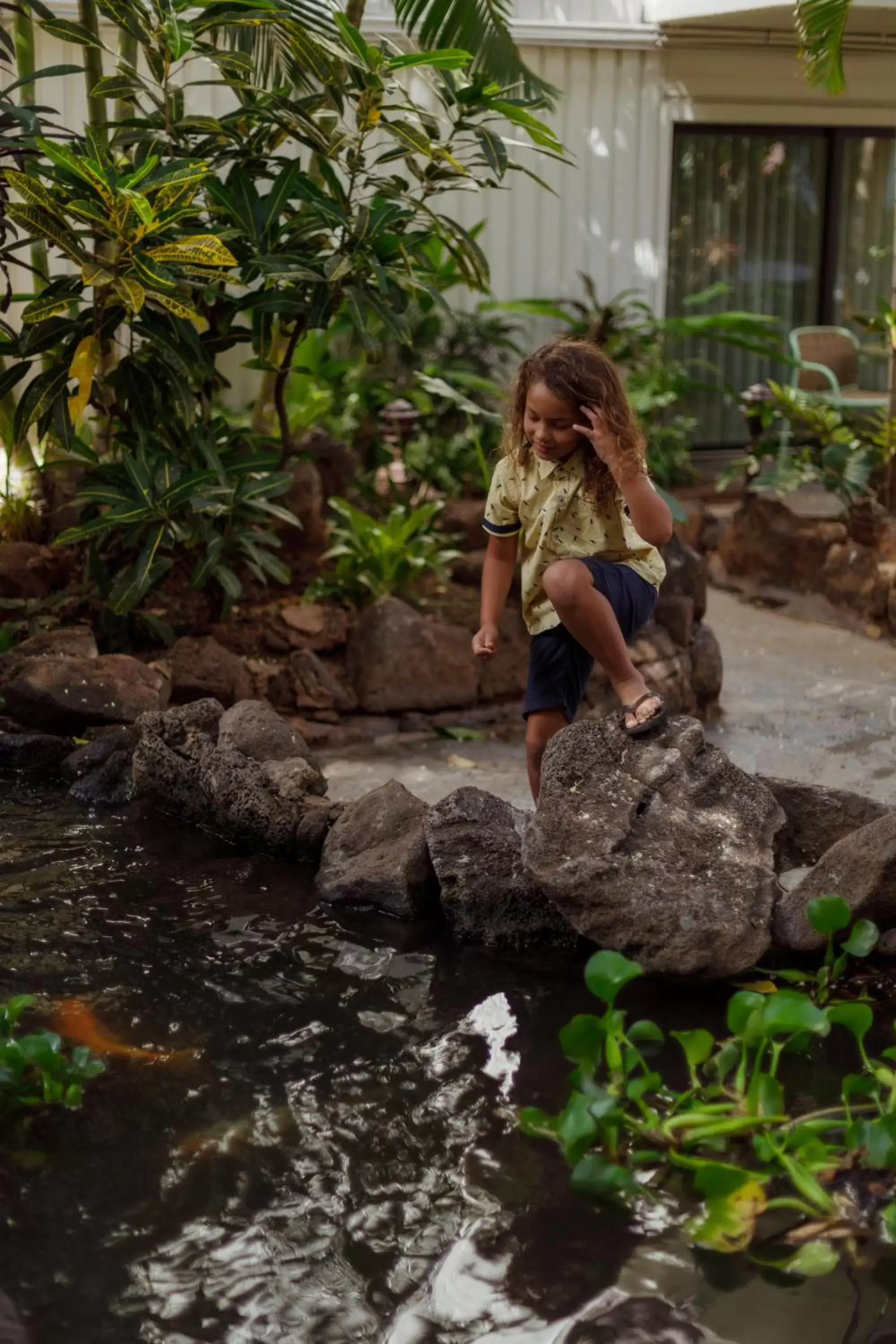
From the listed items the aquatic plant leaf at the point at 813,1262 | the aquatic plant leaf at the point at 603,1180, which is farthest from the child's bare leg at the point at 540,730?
the aquatic plant leaf at the point at 813,1262

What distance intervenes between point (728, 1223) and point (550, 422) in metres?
2.16

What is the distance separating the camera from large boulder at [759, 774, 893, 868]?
13.8 feet

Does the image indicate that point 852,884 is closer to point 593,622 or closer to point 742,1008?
point 742,1008

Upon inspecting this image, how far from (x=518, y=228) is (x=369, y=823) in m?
6.84

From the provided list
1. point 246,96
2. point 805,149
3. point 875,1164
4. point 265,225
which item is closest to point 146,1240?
point 875,1164

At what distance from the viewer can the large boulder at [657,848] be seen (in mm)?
3537

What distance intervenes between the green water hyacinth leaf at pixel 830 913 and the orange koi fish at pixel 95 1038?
1450 millimetres

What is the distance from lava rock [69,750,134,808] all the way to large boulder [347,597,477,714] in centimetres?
144

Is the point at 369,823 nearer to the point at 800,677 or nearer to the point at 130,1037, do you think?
the point at 130,1037

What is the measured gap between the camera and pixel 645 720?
3.98m

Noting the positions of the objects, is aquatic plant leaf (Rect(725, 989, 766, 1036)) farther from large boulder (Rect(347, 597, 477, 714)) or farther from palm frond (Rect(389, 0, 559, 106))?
palm frond (Rect(389, 0, 559, 106))

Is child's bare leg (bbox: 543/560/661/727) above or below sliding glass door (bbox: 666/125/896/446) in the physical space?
below

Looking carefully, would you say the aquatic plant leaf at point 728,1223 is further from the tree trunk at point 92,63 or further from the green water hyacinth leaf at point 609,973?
the tree trunk at point 92,63

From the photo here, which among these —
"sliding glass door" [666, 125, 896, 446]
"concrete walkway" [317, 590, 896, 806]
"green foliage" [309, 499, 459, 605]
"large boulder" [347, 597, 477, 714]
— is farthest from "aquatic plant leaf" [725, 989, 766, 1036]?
"sliding glass door" [666, 125, 896, 446]
